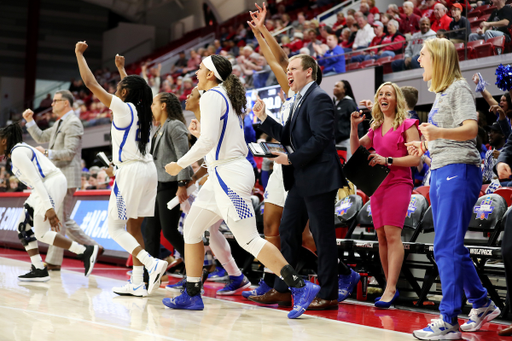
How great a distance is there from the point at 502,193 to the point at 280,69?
86.3 inches

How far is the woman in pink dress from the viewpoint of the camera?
4.00 metres

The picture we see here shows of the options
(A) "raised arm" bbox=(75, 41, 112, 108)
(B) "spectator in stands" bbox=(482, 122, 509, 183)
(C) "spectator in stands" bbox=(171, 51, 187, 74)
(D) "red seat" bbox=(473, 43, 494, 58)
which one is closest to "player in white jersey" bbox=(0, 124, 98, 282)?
(A) "raised arm" bbox=(75, 41, 112, 108)

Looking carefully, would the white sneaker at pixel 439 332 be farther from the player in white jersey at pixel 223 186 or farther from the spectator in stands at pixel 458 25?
the spectator in stands at pixel 458 25

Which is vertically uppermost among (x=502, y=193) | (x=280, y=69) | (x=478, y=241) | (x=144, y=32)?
(x=144, y=32)

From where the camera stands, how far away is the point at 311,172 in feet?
12.4

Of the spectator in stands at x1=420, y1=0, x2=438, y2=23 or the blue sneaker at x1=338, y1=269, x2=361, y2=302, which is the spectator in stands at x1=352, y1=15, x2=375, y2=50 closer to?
the spectator in stands at x1=420, y1=0, x2=438, y2=23

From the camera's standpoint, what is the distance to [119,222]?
14.3 ft

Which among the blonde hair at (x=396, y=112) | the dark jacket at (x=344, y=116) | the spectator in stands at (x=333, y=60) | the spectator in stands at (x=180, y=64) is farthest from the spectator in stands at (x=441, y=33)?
the spectator in stands at (x=180, y=64)

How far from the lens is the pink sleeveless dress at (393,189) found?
402 centimetres

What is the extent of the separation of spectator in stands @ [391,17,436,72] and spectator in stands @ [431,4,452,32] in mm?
133

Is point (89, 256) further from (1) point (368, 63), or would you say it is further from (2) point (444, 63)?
(1) point (368, 63)

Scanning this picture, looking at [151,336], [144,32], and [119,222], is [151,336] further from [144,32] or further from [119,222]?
Result: [144,32]

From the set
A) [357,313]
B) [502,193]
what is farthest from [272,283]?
[502,193]

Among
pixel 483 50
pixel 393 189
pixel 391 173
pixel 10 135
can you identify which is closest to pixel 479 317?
pixel 393 189
